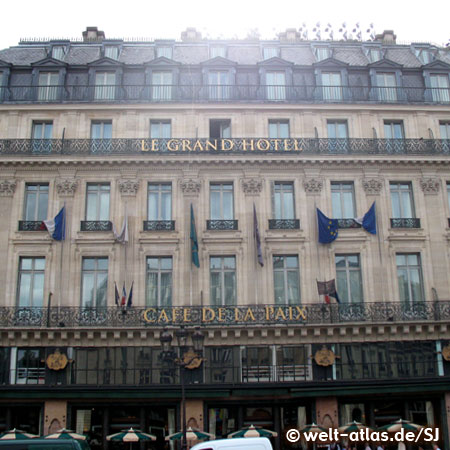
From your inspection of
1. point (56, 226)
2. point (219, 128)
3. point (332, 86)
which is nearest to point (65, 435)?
point (56, 226)

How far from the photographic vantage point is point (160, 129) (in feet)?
91.7

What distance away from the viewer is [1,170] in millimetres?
26641

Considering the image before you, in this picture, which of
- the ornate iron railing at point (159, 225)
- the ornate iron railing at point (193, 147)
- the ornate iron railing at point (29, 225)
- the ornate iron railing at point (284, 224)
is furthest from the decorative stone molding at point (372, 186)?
the ornate iron railing at point (29, 225)

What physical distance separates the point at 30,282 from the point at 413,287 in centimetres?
1707

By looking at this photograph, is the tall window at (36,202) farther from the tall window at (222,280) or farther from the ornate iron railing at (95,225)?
the tall window at (222,280)

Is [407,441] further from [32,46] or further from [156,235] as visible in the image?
[32,46]

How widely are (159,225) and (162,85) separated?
7094 millimetres

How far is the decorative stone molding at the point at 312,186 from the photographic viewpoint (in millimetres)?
26859

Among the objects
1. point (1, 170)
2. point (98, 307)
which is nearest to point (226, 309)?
point (98, 307)

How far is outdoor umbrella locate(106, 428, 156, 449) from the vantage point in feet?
72.1

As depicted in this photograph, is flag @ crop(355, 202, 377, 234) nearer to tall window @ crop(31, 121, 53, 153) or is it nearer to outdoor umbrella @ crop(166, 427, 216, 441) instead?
outdoor umbrella @ crop(166, 427, 216, 441)

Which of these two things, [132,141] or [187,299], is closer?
[187,299]

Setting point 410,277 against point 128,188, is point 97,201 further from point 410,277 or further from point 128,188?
point 410,277

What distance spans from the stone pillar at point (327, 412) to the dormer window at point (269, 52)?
17.9 meters
